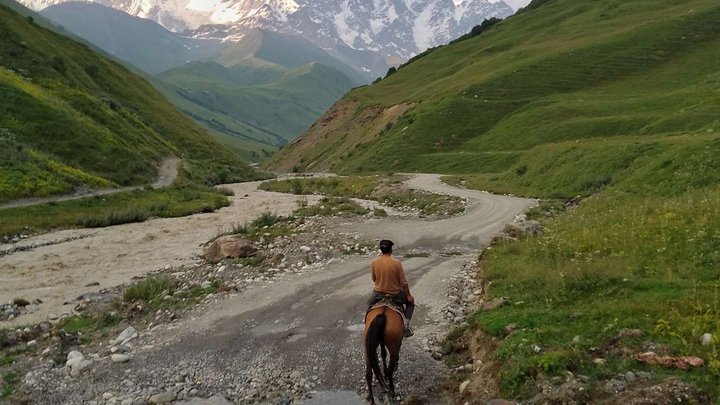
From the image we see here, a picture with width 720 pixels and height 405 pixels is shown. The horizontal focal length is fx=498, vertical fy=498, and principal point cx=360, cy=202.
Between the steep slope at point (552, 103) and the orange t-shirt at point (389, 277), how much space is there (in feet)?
100

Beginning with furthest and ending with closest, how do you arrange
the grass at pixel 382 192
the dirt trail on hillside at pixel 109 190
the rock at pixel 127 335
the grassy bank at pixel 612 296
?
the dirt trail on hillside at pixel 109 190 < the grass at pixel 382 192 < the rock at pixel 127 335 < the grassy bank at pixel 612 296

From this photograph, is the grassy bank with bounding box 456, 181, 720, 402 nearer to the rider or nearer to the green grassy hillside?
the green grassy hillside

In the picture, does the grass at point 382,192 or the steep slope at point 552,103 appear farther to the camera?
the steep slope at point 552,103

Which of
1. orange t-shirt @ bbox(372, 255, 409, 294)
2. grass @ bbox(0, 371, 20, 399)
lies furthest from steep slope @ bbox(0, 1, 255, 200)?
orange t-shirt @ bbox(372, 255, 409, 294)

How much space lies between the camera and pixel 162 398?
12812 mm

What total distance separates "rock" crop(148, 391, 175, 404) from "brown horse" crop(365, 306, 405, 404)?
5.17 metres

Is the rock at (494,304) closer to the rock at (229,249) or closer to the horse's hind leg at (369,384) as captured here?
the horse's hind leg at (369,384)

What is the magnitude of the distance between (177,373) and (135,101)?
114 m

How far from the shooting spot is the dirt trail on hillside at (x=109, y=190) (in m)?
43.7

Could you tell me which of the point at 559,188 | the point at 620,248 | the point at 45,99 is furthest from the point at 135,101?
the point at 620,248

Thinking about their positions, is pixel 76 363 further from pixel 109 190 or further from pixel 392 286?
pixel 109 190

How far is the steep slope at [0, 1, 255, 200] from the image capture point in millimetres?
52781

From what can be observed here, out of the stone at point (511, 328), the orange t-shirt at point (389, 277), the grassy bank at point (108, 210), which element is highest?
the orange t-shirt at point (389, 277)

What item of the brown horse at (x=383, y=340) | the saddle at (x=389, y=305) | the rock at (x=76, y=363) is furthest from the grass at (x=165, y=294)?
the brown horse at (x=383, y=340)
